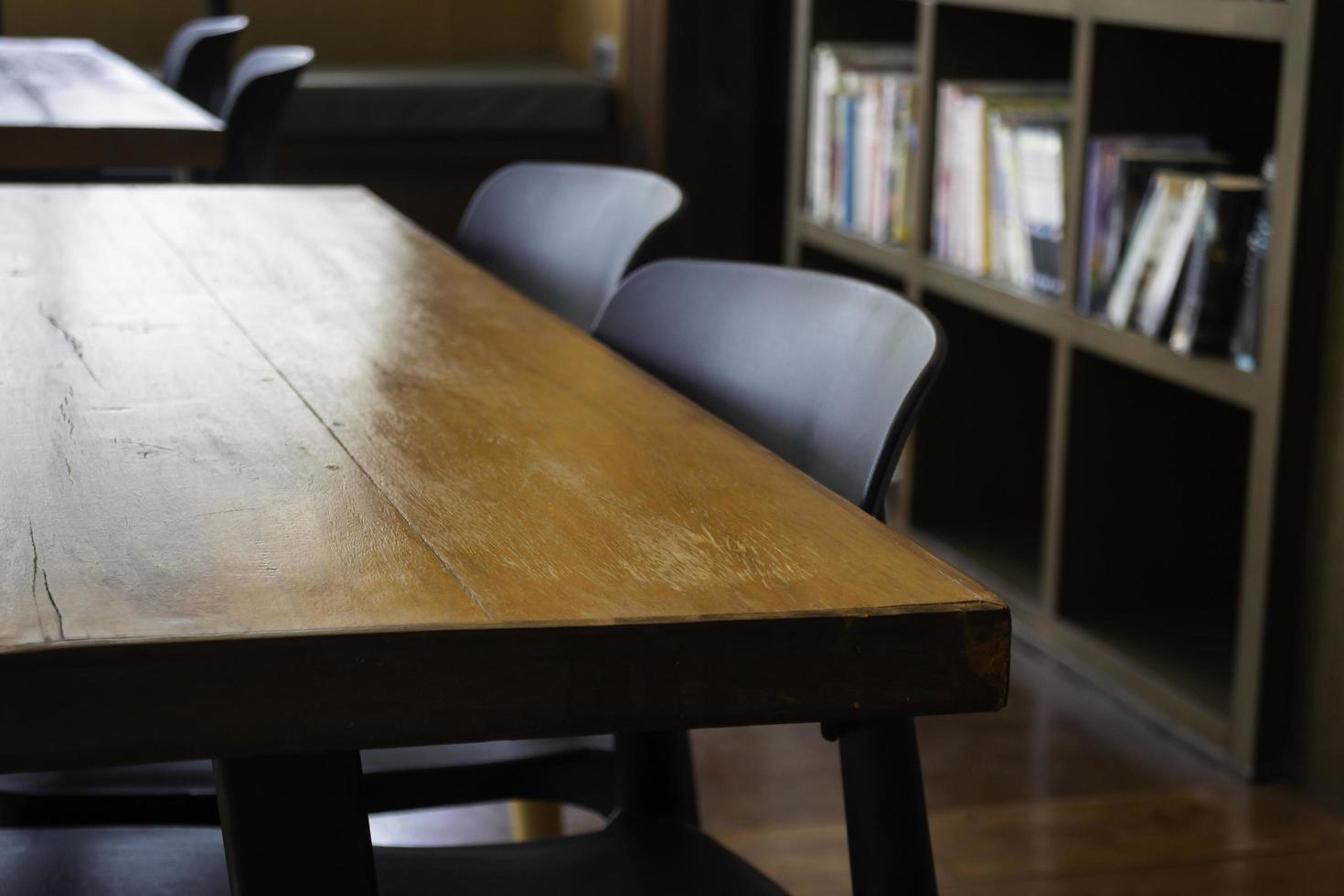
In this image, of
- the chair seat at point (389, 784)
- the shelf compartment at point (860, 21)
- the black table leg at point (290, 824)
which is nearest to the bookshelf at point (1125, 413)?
the shelf compartment at point (860, 21)

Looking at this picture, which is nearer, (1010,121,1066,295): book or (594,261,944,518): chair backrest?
(594,261,944,518): chair backrest

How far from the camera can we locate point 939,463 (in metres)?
2.95

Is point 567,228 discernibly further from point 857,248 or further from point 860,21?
point 860,21

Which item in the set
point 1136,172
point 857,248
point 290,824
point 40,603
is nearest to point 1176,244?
point 1136,172

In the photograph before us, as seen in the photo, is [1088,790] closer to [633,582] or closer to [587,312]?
[587,312]

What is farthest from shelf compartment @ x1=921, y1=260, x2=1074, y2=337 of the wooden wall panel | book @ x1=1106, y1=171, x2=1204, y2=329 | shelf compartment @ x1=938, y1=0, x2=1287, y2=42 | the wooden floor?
the wooden wall panel

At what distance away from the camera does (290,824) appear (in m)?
0.70

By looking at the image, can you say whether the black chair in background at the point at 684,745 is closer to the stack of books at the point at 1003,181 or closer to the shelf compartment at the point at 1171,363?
the shelf compartment at the point at 1171,363

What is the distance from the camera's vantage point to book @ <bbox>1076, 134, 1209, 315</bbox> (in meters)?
2.33

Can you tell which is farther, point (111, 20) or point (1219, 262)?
point (111, 20)

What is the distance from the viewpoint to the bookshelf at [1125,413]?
201cm

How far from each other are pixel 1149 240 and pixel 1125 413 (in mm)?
318

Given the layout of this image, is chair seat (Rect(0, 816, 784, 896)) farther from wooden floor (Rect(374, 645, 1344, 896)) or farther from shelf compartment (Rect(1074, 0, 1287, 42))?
shelf compartment (Rect(1074, 0, 1287, 42))

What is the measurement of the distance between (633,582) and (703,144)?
12.0 ft
